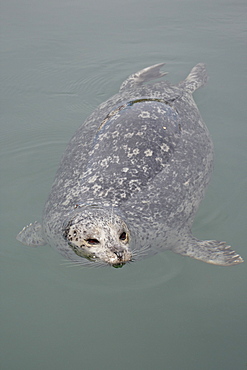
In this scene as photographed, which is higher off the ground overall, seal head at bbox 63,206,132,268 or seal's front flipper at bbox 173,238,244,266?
seal head at bbox 63,206,132,268

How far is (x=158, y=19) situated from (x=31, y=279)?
7.91 meters

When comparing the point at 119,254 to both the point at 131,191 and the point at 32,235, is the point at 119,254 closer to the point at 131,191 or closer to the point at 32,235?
the point at 131,191

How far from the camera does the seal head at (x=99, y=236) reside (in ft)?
12.4

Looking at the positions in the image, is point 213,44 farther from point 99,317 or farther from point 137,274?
point 99,317

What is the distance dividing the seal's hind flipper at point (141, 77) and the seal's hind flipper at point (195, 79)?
0.51m

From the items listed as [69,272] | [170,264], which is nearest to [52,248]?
[69,272]

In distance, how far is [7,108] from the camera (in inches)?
306

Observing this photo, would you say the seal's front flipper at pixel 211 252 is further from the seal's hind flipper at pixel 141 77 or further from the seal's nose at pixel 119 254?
the seal's hind flipper at pixel 141 77

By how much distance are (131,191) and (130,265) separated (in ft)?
2.94

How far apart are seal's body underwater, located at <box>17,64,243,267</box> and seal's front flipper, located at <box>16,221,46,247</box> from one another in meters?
0.01

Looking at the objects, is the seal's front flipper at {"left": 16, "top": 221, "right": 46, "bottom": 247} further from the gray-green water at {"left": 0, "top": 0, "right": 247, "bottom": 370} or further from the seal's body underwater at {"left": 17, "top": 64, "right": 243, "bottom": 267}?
the gray-green water at {"left": 0, "top": 0, "right": 247, "bottom": 370}

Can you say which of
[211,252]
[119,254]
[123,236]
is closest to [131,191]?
[123,236]

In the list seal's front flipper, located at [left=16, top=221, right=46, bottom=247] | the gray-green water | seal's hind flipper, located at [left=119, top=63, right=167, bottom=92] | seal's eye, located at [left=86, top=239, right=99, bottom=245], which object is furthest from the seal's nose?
seal's hind flipper, located at [left=119, top=63, right=167, bottom=92]

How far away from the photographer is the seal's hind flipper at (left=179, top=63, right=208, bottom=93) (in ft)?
23.8
